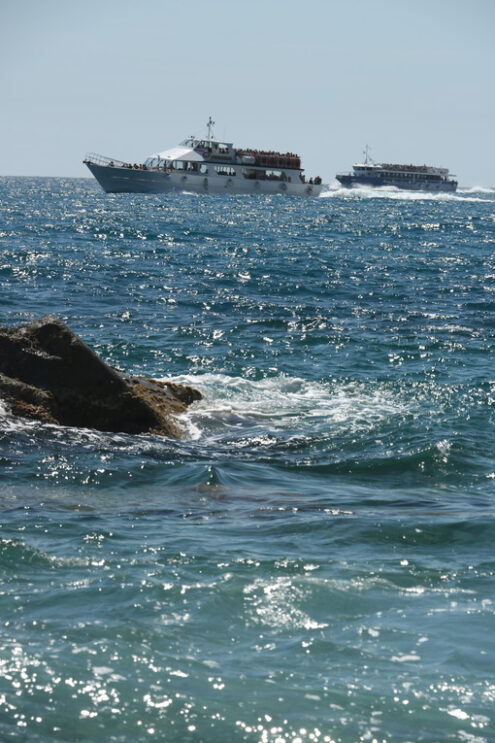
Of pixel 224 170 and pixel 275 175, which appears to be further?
pixel 275 175

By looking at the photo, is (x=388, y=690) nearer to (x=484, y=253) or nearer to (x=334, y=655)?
(x=334, y=655)

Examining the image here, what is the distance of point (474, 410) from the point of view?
39.5 ft

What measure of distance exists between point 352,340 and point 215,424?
21.4 ft

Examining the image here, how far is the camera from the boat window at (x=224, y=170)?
8662 centimetres

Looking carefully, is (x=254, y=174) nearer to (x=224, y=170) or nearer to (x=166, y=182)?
(x=224, y=170)

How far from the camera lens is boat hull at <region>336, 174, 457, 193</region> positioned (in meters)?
122

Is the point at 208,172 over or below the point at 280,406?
over

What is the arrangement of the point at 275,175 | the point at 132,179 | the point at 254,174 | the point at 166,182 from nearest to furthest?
the point at 132,179, the point at 166,182, the point at 254,174, the point at 275,175

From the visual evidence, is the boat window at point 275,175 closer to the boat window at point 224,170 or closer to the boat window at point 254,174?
the boat window at point 254,174

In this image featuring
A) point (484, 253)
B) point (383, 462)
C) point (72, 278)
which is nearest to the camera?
point (383, 462)

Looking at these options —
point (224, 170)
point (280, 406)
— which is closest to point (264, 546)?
point (280, 406)

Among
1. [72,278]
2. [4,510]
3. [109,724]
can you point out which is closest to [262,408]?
[4,510]

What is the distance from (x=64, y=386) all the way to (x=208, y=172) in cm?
7853

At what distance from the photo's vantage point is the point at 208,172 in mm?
85688
